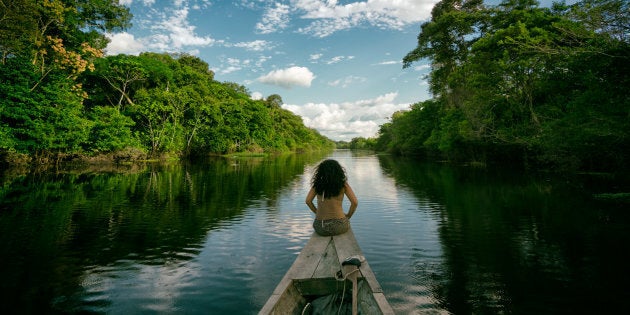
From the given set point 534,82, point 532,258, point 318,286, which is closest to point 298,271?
point 318,286

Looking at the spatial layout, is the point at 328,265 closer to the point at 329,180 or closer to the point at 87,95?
the point at 329,180

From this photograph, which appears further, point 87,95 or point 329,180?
point 87,95

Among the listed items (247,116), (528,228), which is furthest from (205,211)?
(247,116)

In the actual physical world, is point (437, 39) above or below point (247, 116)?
above

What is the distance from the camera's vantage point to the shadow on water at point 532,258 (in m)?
5.63

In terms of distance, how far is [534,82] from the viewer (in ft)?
85.8

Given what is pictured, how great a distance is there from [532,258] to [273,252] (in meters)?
6.42

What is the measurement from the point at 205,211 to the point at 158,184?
31.3ft

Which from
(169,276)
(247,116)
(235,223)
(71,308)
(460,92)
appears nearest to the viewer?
(71,308)

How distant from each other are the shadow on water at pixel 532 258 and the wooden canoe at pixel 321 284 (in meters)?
2.00

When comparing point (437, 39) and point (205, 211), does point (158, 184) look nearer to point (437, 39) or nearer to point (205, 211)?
point (205, 211)

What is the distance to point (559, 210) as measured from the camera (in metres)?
13.0

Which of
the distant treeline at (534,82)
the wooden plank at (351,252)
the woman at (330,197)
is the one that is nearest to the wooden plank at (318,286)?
the wooden plank at (351,252)

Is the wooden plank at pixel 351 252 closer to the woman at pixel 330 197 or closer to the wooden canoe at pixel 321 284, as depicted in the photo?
the wooden canoe at pixel 321 284
